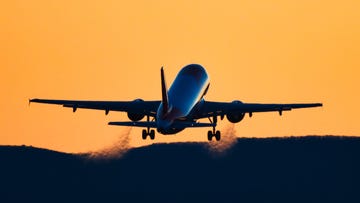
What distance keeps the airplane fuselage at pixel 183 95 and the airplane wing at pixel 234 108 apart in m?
1.36

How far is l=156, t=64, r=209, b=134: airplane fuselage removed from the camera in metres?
175

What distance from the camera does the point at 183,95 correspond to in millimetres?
183500

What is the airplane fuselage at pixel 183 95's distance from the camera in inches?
6905

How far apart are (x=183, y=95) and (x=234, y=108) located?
681cm

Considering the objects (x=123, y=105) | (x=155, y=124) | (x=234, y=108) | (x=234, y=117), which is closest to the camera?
(x=155, y=124)

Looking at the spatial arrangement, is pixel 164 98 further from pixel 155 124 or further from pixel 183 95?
pixel 183 95

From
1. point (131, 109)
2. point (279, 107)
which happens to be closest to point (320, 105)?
point (279, 107)

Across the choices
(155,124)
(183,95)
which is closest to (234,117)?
(183,95)

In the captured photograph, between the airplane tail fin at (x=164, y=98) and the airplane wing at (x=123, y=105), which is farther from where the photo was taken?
the airplane wing at (x=123, y=105)

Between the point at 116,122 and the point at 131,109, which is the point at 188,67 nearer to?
the point at 131,109

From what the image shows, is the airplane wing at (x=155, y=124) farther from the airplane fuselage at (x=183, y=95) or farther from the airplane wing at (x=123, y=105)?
the airplane wing at (x=123, y=105)

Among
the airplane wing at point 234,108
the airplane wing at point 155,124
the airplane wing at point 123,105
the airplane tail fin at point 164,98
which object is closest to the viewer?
the airplane wing at point 155,124

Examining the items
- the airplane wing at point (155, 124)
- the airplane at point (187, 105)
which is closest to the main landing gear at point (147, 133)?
the airplane at point (187, 105)

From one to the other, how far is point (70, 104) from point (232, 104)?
661 inches
